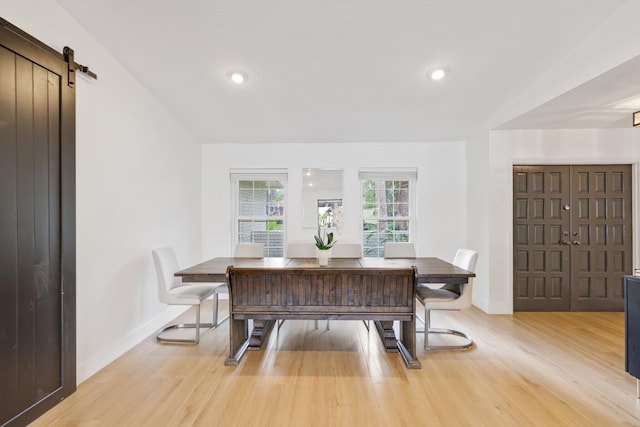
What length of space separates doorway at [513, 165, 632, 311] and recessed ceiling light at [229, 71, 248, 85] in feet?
11.5

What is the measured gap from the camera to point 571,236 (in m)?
3.87

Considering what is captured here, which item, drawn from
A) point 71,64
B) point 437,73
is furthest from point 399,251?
point 71,64

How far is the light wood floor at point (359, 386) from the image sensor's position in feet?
6.14

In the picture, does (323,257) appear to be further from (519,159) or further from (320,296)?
(519,159)

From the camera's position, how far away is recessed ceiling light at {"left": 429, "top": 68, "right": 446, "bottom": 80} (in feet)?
9.55

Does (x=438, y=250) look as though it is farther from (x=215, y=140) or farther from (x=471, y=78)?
(x=215, y=140)

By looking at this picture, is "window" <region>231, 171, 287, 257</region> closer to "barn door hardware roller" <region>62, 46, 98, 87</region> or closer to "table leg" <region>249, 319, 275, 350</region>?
"table leg" <region>249, 319, 275, 350</region>

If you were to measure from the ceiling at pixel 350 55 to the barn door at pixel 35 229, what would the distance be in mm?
699

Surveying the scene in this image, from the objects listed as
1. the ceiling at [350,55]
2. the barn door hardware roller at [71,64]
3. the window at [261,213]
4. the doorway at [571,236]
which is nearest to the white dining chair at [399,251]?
the doorway at [571,236]

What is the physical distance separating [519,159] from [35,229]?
4.82 meters

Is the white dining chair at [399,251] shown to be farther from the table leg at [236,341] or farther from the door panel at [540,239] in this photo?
the table leg at [236,341]

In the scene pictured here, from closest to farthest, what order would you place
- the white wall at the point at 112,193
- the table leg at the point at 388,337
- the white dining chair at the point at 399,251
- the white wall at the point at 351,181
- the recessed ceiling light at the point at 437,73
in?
the white wall at the point at 112,193
the table leg at the point at 388,337
the recessed ceiling light at the point at 437,73
the white dining chair at the point at 399,251
the white wall at the point at 351,181

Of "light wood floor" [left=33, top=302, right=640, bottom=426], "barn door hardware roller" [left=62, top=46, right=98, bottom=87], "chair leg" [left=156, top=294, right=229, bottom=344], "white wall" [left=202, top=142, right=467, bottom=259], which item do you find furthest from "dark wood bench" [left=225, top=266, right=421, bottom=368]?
"white wall" [left=202, top=142, right=467, bottom=259]

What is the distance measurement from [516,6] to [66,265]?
3735 millimetres
